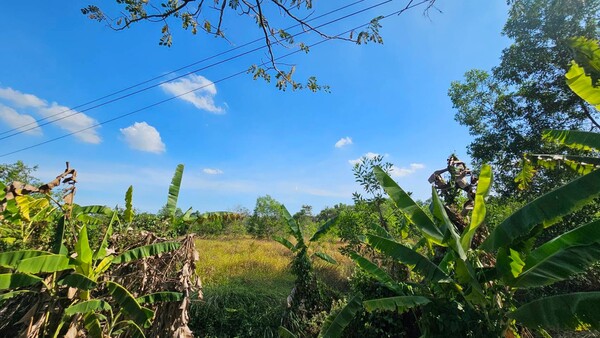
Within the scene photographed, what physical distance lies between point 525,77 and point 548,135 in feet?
29.5

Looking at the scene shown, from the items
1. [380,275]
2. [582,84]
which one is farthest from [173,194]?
[582,84]

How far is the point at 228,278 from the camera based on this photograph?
930cm

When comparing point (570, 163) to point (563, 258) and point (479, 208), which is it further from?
point (563, 258)

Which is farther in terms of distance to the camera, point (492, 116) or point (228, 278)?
point (492, 116)

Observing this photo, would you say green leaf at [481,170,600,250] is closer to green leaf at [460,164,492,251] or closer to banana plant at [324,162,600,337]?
banana plant at [324,162,600,337]

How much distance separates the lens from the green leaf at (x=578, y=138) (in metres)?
4.23

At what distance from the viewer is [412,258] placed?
3.66 m

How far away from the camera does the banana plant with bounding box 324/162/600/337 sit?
9.06ft

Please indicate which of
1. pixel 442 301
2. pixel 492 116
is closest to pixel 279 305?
pixel 442 301

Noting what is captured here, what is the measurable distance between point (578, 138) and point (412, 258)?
11.1ft

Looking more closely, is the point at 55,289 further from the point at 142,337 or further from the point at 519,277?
the point at 519,277

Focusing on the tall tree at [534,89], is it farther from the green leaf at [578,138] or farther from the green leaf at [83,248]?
the green leaf at [83,248]

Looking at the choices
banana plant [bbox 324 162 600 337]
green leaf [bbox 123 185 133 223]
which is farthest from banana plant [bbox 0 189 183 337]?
banana plant [bbox 324 162 600 337]

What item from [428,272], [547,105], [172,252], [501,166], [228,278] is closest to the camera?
[428,272]
